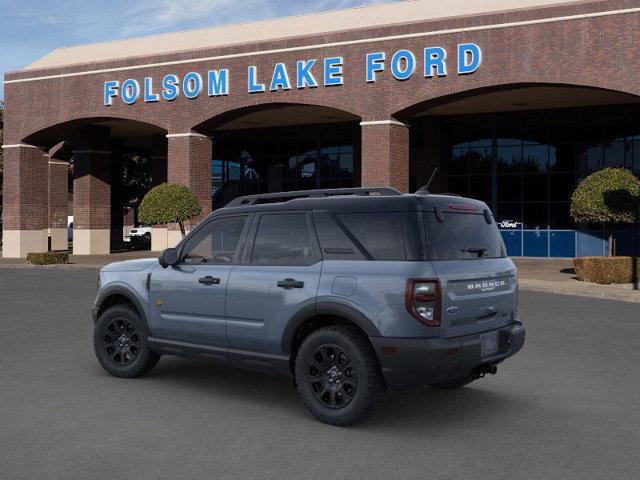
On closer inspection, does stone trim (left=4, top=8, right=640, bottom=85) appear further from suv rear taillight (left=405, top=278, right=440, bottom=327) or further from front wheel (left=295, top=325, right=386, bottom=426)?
front wheel (left=295, top=325, right=386, bottom=426)

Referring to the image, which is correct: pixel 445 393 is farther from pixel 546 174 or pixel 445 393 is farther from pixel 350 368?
pixel 546 174

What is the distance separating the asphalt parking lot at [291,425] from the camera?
5.12 m

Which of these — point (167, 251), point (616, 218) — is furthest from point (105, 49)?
point (167, 251)

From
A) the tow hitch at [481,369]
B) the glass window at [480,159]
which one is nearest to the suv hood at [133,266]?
the tow hitch at [481,369]

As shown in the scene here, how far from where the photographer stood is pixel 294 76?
2922 centimetres

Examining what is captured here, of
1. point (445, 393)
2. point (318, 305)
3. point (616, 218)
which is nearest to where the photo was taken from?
point (318, 305)

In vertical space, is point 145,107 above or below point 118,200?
above

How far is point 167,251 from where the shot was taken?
7.64 metres

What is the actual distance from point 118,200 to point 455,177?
1975cm

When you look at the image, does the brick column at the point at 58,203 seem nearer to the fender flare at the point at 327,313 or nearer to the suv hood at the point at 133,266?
the suv hood at the point at 133,266

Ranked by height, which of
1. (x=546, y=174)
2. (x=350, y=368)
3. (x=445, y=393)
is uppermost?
(x=546, y=174)

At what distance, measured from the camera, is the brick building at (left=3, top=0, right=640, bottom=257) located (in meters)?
25.5

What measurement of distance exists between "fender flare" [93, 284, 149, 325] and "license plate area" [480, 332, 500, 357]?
11.6ft

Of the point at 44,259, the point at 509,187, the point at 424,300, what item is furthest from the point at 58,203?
the point at 424,300
